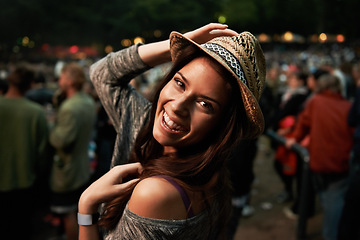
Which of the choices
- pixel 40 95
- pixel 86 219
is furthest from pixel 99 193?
pixel 40 95

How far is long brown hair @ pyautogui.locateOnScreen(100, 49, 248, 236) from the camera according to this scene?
113 centimetres

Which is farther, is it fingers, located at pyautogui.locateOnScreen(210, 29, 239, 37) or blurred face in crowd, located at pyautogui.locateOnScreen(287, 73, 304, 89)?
blurred face in crowd, located at pyautogui.locateOnScreen(287, 73, 304, 89)

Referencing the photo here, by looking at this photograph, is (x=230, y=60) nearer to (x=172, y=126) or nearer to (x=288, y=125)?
(x=172, y=126)

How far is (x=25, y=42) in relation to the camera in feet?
103

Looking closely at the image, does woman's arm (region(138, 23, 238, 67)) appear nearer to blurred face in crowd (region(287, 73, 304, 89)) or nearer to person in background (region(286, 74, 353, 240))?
person in background (region(286, 74, 353, 240))

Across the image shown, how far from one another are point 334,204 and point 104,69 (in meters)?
2.94

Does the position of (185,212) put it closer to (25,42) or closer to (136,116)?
(136,116)

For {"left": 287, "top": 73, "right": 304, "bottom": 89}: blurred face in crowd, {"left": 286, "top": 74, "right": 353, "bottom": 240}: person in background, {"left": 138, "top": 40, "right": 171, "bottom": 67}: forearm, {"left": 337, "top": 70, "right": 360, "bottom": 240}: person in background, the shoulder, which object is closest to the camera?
the shoulder

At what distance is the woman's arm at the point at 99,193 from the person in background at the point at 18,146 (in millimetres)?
2256

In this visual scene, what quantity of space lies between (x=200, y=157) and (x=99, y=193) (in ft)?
1.35

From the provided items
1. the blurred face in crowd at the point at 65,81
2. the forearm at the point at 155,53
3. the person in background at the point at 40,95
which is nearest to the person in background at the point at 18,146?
the blurred face in crowd at the point at 65,81

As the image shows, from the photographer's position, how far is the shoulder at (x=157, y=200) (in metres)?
1.00

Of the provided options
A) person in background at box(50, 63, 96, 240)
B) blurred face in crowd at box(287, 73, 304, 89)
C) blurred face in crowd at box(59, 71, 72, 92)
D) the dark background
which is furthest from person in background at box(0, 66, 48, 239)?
the dark background

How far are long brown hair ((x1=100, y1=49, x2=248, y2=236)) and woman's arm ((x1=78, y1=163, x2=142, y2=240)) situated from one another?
0.11ft
